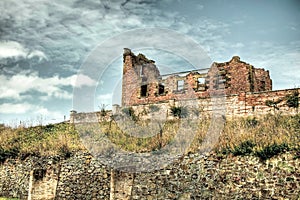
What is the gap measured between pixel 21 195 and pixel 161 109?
34.3 feet

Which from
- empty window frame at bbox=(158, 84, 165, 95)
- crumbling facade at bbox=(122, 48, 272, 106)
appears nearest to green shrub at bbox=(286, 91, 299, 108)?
crumbling facade at bbox=(122, 48, 272, 106)

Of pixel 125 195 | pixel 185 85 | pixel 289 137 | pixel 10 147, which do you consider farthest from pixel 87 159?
pixel 185 85

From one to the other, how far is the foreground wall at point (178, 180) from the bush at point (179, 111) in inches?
329

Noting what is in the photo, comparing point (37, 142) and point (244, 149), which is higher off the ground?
point (244, 149)

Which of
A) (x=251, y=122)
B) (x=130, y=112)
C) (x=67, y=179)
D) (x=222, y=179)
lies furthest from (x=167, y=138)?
(x=130, y=112)

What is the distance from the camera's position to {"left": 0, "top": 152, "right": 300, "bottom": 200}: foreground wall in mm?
10508

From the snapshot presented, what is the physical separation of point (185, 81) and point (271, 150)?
621 inches

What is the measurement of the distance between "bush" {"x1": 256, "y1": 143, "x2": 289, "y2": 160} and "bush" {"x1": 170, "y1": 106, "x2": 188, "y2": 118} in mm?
10904

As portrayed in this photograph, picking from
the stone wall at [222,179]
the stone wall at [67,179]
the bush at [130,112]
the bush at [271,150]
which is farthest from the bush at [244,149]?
the bush at [130,112]

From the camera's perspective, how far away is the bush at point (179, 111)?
21978mm

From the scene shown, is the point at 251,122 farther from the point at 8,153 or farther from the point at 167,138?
the point at 8,153

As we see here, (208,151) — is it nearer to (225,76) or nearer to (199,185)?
(199,185)

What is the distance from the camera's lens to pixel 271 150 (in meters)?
10.9

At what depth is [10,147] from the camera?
64.0ft
